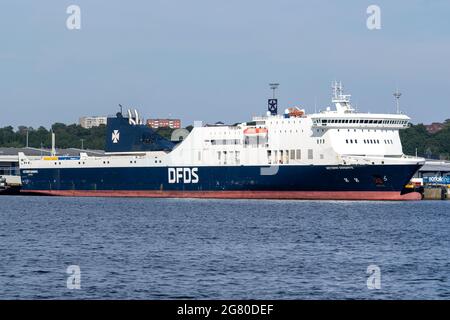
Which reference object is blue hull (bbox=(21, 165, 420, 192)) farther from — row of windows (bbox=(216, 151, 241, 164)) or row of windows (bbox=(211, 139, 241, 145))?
row of windows (bbox=(211, 139, 241, 145))

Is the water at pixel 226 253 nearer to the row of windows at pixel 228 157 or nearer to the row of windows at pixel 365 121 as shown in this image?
the row of windows at pixel 365 121

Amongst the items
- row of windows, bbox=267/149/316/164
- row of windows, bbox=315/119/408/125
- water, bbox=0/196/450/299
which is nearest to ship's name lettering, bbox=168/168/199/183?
row of windows, bbox=267/149/316/164

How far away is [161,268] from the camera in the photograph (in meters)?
34.8

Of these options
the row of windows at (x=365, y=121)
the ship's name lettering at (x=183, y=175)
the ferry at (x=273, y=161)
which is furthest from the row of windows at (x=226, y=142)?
the row of windows at (x=365, y=121)

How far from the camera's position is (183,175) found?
298ft

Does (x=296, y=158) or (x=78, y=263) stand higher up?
(x=296, y=158)

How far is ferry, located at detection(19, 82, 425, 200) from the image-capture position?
265ft

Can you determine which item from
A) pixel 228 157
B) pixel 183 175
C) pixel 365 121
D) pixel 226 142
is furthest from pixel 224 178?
pixel 365 121

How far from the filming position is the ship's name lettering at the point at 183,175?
295ft

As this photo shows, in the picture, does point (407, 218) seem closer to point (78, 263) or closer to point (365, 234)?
point (365, 234)

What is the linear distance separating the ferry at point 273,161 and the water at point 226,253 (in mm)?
12755
